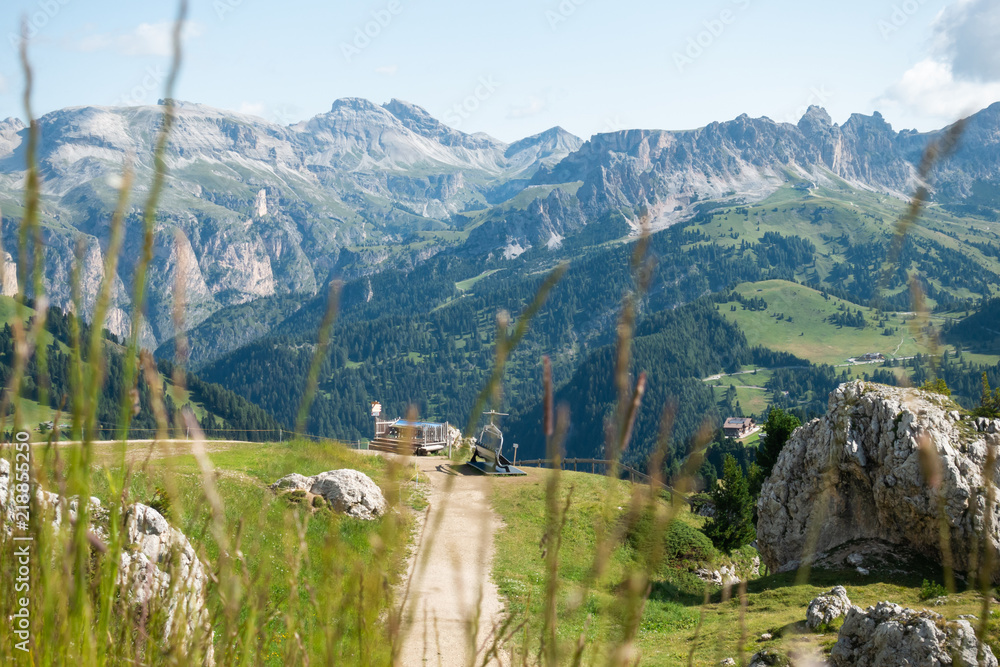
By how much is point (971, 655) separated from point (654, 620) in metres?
8.75

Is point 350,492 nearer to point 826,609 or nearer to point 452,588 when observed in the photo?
point 452,588

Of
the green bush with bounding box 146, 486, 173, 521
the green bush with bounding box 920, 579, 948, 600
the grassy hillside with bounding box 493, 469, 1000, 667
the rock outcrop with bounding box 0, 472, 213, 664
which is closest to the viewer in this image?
the rock outcrop with bounding box 0, 472, 213, 664

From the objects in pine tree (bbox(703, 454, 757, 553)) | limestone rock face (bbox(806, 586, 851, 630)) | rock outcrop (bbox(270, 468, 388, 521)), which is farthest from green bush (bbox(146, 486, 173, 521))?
pine tree (bbox(703, 454, 757, 553))

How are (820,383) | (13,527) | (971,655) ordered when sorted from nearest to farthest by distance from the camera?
1. (13,527)
2. (971,655)
3. (820,383)

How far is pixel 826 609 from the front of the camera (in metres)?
12.3

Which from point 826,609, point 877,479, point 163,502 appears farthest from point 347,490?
point 877,479

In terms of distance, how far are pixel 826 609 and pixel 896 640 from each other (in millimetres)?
3192

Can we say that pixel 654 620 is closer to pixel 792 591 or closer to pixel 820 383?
pixel 792 591

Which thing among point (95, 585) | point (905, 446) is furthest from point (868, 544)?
point (95, 585)

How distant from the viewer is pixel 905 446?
1691cm

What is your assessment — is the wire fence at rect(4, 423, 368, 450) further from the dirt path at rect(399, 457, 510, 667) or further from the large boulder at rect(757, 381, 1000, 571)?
the large boulder at rect(757, 381, 1000, 571)

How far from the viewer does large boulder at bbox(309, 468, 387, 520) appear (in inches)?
715

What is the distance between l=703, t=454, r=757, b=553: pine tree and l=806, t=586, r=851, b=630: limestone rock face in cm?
1108

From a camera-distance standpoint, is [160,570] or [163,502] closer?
[160,570]
